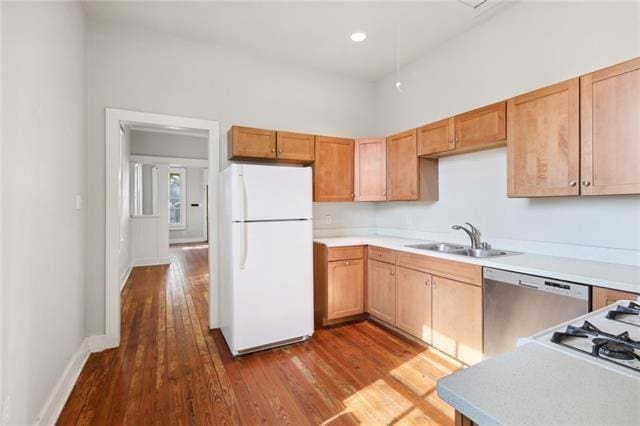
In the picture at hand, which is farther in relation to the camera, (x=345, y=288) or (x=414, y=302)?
(x=345, y=288)

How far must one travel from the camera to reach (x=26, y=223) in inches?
62.0

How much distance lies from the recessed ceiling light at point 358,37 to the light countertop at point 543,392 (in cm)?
317

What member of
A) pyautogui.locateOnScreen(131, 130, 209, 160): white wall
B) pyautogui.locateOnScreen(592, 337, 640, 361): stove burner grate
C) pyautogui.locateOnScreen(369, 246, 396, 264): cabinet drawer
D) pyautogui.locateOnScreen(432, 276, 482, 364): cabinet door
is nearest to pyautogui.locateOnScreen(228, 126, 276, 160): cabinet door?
pyautogui.locateOnScreen(369, 246, 396, 264): cabinet drawer

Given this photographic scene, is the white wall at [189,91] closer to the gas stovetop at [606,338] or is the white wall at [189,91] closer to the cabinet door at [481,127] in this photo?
the cabinet door at [481,127]

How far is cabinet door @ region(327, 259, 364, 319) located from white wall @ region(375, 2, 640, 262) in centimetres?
92

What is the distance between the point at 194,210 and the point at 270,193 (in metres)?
8.04

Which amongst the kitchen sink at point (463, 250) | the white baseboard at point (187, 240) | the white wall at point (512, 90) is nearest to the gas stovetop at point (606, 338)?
the white wall at point (512, 90)

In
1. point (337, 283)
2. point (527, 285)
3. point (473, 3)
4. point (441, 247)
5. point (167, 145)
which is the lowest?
point (337, 283)

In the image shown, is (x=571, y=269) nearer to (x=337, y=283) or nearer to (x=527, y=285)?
(x=527, y=285)

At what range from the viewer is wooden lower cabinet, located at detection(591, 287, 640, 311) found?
5.16ft

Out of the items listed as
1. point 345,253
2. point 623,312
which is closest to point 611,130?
point 623,312

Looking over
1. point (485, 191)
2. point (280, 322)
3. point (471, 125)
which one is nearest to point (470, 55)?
point (471, 125)

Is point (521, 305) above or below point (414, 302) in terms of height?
above

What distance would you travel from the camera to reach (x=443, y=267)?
2.56 m
